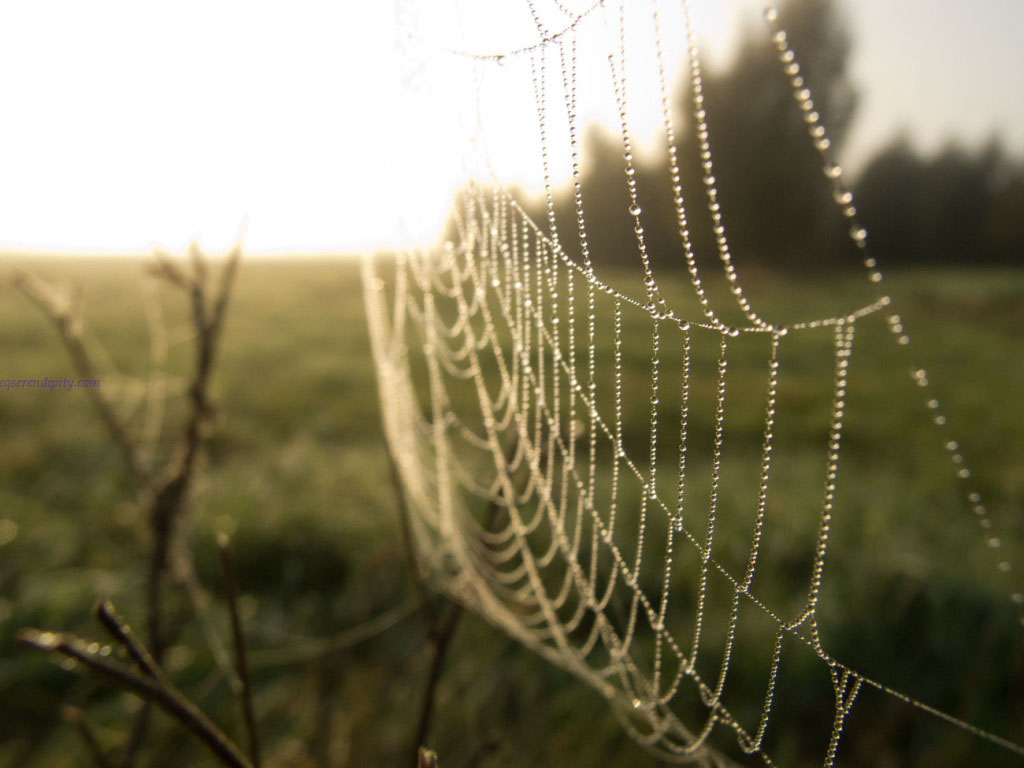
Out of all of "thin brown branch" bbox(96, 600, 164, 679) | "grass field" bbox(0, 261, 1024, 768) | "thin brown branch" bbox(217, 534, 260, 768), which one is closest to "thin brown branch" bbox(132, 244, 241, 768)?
"thin brown branch" bbox(217, 534, 260, 768)

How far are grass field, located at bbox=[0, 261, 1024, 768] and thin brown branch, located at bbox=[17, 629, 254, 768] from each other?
1.52 feet

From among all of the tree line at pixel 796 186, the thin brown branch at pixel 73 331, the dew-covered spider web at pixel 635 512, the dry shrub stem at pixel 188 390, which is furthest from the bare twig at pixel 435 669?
the tree line at pixel 796 186

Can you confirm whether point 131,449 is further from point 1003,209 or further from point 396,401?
point 1003,209

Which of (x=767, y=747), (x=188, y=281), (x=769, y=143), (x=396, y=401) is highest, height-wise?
(x=769, y=143)

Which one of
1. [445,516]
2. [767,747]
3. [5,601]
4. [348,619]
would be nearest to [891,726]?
[767,747]

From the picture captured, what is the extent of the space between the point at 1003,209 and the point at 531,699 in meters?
22.2

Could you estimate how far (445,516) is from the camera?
9.77ft

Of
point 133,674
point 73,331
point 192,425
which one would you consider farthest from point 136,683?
point 73,331

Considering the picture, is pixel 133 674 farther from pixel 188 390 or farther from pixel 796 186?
pixel 796 186

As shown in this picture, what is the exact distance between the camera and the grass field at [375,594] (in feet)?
8.18

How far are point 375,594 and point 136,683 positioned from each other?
2646 mm

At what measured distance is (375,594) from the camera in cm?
333

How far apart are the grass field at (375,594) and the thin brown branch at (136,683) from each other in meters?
0.46

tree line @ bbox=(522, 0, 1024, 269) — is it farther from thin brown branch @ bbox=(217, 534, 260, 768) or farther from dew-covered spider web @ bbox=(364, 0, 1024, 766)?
thin brown branch @ bbox=(217, 534, 260, 768)
